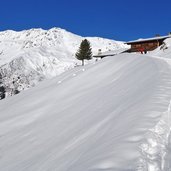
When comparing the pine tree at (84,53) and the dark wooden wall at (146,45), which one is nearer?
the dark wooden wall at (146,45)

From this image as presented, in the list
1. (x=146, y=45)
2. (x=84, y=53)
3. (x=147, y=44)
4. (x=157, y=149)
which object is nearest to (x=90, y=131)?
(x=157, y=149)

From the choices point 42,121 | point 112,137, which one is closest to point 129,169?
point 112,137

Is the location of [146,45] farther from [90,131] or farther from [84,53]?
[90,131]

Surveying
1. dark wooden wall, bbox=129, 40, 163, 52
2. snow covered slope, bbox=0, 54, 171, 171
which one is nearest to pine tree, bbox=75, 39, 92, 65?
dark wooden wall, bbox=129, 40, 163, 52

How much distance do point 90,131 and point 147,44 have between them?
82430mm

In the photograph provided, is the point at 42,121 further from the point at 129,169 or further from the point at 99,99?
the point at 129,169

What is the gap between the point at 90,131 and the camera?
15.1 meters

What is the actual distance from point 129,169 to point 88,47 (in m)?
89.8

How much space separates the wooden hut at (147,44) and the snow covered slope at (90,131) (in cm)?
6455

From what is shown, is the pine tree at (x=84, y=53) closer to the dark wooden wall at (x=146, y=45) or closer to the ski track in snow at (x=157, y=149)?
the dark wooden wall at (x=146, y=45)

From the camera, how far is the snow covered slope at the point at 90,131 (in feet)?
31.2

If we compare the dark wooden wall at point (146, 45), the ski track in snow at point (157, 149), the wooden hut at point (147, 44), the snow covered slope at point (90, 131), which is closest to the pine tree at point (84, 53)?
the wooden hut at point (147, 44)

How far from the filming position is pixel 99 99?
23.6 meters

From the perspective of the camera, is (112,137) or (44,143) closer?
(112,137)
